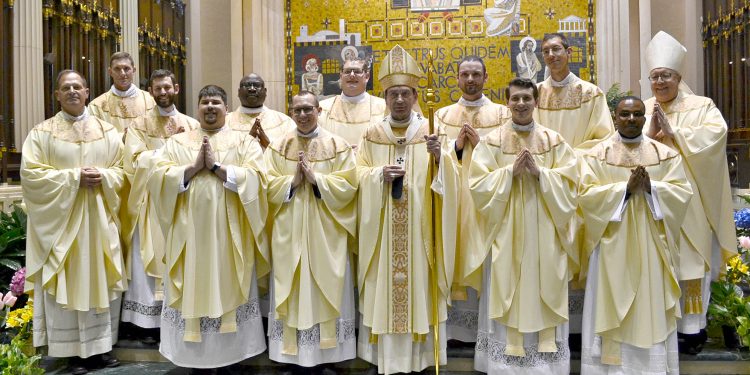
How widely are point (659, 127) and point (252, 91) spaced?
3160mm

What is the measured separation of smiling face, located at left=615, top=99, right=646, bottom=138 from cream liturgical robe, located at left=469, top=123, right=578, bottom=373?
0.40m

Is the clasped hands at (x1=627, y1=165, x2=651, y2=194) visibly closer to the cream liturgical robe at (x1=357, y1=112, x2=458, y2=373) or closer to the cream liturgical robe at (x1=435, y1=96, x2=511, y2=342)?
the cream liturgical robe at (x1=435, y1=96, x2=511, y2=342)

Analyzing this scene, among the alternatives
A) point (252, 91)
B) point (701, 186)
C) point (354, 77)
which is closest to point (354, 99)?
point (354, 77)

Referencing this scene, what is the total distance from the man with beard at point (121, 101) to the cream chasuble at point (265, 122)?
87 cm

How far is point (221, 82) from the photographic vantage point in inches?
490

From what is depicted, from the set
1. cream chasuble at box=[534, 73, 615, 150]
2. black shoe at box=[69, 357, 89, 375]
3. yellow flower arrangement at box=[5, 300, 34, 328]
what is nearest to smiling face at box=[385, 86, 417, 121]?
cream chasuble at box=[534, 73, 615, 150]

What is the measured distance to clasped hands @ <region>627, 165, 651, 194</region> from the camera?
4.57 metres

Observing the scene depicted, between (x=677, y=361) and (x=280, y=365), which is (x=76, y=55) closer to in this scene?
(x=280, y=365)

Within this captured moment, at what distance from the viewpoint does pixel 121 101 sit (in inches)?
246

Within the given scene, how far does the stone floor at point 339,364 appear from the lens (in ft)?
16.8

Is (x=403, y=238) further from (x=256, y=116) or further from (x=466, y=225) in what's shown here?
(x=256, y=116)

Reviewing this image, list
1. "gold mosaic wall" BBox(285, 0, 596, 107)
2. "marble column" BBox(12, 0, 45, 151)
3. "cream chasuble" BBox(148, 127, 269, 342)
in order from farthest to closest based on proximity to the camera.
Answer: "gold mosaic wall" BBox(285, 0, 596, 107) < "marble column" BBox(12, 0, 45, 151) < "cream chasuble" BBox(148, 127, 269, 342)

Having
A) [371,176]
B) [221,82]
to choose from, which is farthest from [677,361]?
[221,82]

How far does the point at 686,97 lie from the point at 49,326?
17.0 feet
